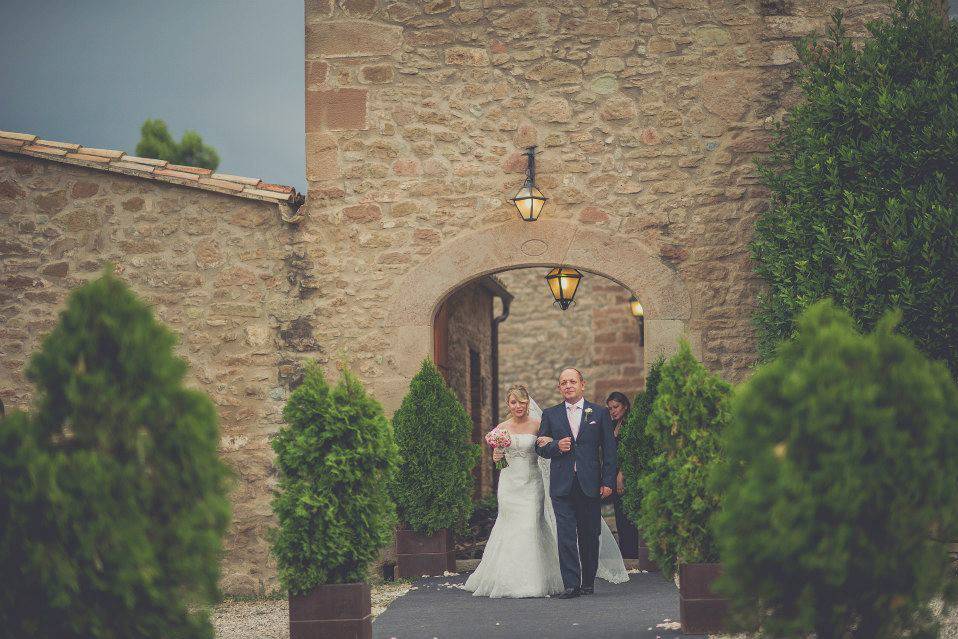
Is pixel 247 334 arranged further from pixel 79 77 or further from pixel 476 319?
pixel 79 77

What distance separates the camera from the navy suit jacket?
7341mm

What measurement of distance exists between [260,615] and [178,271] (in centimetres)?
297

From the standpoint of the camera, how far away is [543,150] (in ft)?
27.9

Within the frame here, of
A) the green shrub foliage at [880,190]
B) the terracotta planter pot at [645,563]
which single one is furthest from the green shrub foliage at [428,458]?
the green shrub foliage at [880,190]

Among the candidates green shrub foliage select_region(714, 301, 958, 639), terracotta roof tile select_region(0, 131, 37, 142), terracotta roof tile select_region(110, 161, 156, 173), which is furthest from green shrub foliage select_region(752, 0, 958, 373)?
terracotta roof tile select_region(0, 131, 37, 142)

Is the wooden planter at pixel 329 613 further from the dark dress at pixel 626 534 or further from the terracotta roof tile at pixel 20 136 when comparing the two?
the terracotta roof tile at pixel 20 136

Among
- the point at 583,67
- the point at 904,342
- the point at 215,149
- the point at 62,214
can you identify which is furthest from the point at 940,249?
the point at 215,149

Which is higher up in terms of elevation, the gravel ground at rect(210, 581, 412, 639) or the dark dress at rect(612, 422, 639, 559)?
Result: the dark dress at rect(612, 422, 639, 559)

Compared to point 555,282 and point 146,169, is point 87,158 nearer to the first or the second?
point 146,169

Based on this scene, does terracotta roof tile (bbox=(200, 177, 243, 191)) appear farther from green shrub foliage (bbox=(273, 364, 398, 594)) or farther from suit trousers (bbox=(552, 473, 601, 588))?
suit trousers (bbox=(552, 473, 601, 588))

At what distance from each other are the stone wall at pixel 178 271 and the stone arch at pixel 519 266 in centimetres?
82

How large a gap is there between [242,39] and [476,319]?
76.7 metres

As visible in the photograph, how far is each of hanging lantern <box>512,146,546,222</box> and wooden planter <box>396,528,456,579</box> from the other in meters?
2.71

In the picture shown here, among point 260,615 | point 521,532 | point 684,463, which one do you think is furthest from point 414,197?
point 684,463
